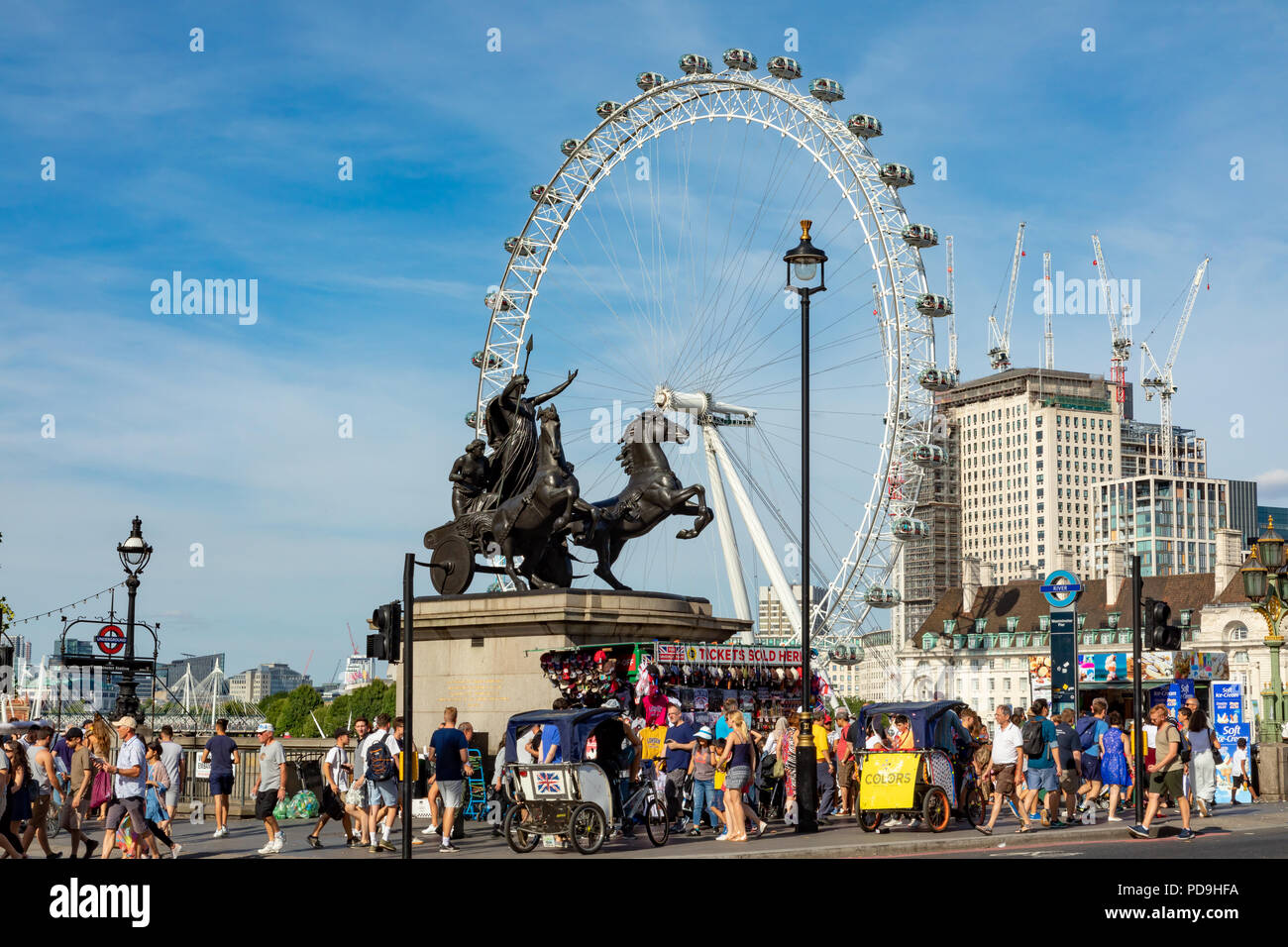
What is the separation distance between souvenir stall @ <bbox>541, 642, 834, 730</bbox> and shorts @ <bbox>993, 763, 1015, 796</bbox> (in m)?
4.58

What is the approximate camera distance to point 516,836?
65.9ft

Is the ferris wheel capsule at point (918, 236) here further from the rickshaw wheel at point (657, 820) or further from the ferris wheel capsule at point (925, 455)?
the rickshaw wheel at point (657, 820)

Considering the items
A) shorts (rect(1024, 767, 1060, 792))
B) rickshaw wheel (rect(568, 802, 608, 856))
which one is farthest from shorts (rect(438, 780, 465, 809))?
shorts (rect(1024, 767, 1060, 792))

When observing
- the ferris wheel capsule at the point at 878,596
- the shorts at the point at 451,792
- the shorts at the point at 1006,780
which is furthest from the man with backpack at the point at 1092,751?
the ferris wheel capsule at the point at 878,596

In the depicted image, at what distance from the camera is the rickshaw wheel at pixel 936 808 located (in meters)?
22.0

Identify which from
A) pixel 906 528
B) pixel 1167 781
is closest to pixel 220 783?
pixel 1167 781

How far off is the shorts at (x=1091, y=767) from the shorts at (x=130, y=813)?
14013 mm

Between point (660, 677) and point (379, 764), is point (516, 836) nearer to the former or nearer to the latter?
point (379, 764)

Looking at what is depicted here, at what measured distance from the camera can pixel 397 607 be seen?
1925 centimetres

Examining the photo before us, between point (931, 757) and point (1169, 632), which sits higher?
point (1169, 632)

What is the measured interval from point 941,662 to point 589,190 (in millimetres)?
107317

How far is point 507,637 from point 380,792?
8108 mm
